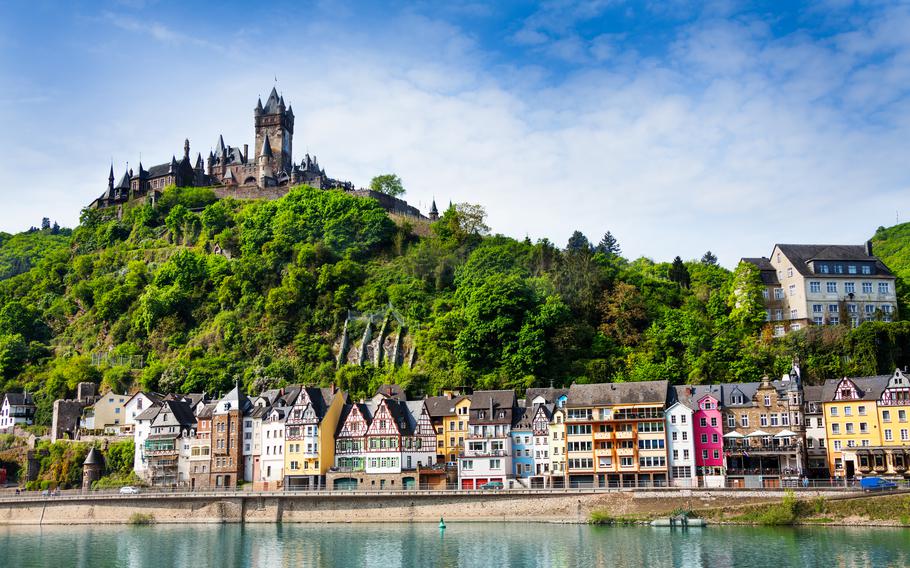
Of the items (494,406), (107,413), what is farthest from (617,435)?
(107,413)

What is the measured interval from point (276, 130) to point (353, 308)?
49.5 meters

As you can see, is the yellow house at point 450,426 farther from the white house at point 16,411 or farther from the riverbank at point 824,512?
the white house at point 16,411

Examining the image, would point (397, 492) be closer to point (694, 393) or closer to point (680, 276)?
point (694, 393)

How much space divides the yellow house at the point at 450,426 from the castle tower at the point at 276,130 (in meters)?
68.3

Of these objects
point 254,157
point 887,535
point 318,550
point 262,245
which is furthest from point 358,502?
point 254,157

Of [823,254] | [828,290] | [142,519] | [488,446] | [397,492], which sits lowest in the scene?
[142,519]

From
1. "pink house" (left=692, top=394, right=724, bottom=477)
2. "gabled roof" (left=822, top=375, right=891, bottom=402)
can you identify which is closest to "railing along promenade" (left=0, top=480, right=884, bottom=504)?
"pink house" (left=692, top=394, right=724, bottom=477)

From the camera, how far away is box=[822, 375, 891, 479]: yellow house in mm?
59594

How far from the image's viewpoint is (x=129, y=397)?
8275 centimetres

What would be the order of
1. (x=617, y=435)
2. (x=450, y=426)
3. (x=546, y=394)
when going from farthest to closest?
(x=450, y=426)
(x=546, y=394)
(x=617, y=435)

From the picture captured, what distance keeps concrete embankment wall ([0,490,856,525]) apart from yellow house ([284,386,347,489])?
18.2 feet

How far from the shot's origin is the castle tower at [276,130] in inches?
5123

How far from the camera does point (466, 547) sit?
4897cm

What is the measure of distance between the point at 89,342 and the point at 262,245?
21619mm
